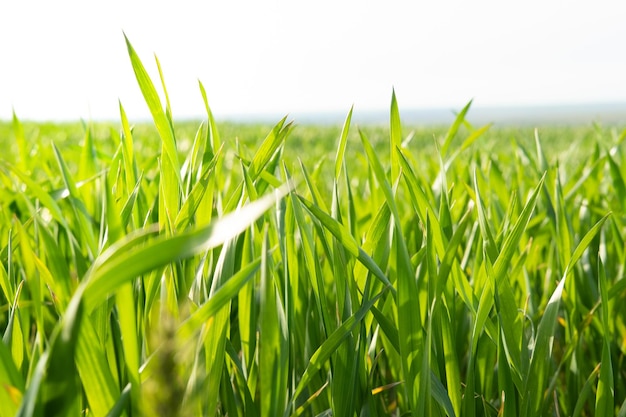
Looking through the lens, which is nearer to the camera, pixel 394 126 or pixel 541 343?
pixel 541 343

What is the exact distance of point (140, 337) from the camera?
50 centimetres

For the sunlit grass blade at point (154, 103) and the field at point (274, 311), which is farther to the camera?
the sunlit grass blade at point (154, 103)

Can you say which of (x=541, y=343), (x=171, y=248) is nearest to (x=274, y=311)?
(x=171, y=248)

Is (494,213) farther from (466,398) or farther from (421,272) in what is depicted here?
(466,398)

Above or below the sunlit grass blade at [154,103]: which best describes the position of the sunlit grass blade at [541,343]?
below

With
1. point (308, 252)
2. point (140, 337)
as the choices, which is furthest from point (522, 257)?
point (140, 337)

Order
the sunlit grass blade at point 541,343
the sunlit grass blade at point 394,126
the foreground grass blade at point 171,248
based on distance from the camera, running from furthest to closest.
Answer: the sunlit grass blade at point 394,126 → the sunlit grass blade at point 541,343 → the foreground grass blade at point 171,248

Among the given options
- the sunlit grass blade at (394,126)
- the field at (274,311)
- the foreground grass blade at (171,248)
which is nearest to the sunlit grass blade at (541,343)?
the field at (274,311)

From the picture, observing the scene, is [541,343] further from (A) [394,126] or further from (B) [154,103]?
(B) [154,103]

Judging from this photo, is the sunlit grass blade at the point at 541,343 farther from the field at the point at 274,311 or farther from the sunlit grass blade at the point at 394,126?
the sunlit grass blade at the point at 394,126

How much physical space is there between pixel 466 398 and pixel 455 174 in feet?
2.98

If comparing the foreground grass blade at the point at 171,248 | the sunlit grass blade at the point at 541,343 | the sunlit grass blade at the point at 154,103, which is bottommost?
the sunlit grass blade at the point at 541,343

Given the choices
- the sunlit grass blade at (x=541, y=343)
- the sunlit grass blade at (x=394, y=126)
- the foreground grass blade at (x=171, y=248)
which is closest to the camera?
the foreground grass blade at (x=171, y=248)

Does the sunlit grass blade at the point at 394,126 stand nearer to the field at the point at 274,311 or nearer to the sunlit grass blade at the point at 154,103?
the field at the point at 274,311
